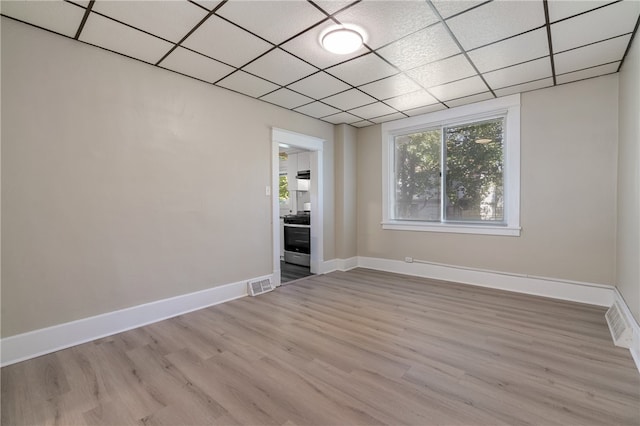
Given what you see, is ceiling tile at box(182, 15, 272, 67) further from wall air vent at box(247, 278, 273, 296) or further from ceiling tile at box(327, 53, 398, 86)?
wall air vent at box(247, 278, 273, 296)

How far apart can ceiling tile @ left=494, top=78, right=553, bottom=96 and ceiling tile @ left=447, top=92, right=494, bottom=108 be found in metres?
Result: 0.12

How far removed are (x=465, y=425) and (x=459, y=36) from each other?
2.76 meters

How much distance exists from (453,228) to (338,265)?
199cm

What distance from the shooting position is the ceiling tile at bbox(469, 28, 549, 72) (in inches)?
96.1

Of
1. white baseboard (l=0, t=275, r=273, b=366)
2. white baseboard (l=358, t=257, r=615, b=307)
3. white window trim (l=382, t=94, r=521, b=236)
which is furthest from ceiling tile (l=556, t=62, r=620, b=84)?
white baseboard (l=0, t=275, r=273, b=366)

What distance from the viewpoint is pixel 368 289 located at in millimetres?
3959

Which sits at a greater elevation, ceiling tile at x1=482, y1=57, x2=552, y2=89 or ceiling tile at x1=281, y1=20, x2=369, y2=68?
ceiling tile at x1=482, y1=57, x2=552, y2=89

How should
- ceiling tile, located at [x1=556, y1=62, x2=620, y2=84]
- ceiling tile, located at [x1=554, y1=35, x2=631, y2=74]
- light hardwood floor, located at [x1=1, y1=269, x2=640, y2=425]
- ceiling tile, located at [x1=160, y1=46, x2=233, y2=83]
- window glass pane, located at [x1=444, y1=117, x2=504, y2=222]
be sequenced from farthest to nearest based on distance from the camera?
window glass pane, located at [x1=444, y1=117, x2=504, y2=222]
ceiling tile, located at [x1=556, y1=62, x2=620, y2=84]
ceiling tile, located at [x1=160, y1=46, x2=233, y2=83]
ceiling tile, located at [x1=554, y1=35, x2=631, y2=74]
light hardwood floor, located at [x1=1, y1=269, x2=640, y2=425]

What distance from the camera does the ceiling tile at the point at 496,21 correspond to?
205 centimetres

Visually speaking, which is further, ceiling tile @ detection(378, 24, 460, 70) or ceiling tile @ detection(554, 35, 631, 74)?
ceiling tile @ detection(554, 35, 631, 74)

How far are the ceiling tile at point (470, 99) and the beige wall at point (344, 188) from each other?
1737 millimetres

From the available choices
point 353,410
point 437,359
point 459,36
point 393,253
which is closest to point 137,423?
point 353,410

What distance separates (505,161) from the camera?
3881 mm

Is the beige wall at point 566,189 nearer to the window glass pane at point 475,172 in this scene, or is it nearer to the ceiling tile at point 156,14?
the window glass pane at point 475,172
